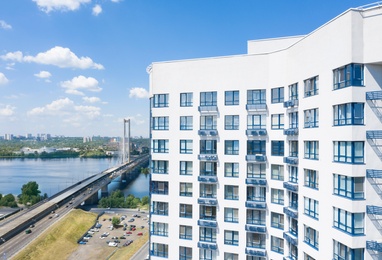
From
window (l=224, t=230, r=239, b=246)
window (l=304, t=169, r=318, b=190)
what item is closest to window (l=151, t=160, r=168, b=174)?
window (l=224, t=230, r=239, b=246)

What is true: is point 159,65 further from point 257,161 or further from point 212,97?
point 257,161

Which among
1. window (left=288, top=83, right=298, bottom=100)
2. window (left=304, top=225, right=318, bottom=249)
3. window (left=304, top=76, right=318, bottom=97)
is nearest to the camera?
window (left=304, top=225, right=318, bottom=249)

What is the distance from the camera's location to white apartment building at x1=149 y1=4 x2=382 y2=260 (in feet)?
60.5

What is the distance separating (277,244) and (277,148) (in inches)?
355

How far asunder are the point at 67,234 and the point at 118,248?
1589cm

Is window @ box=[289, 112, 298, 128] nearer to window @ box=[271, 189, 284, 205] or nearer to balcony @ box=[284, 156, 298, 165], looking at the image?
balcony @ box=[284, 156, 298, 165]

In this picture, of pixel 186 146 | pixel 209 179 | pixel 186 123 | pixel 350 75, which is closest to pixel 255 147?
pixel 209 179

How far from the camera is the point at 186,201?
97.3 feet

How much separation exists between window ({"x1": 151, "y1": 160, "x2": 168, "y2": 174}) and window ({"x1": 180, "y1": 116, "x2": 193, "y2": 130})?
4.22 m

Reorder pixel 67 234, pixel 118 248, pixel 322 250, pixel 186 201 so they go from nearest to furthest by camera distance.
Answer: pixel 322 250 < pixel 186 201 < pixel 118 248 < pixel 67 234

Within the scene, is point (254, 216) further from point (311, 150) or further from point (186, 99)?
point (186, 99)

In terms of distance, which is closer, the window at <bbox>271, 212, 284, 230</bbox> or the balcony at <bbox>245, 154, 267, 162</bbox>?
the window at <bbox>271, 212, 284, 230</bbox>

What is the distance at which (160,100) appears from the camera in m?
30.8

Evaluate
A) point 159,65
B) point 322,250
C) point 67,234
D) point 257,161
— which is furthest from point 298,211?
point 67,234
